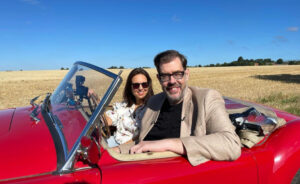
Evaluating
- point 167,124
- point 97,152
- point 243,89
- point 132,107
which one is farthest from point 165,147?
point 243,89

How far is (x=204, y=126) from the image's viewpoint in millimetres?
1887

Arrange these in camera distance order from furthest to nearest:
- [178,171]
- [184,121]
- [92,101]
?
[184,121]
[92,101]
[178,171]

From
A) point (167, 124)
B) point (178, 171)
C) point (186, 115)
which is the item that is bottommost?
point (178, 171)

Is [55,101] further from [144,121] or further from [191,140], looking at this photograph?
[191,140]

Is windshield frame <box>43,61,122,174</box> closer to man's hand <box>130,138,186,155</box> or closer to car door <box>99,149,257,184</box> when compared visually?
car door <box>99,149,257,184</box>

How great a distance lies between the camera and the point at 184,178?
56.8 inches

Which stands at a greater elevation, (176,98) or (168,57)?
(168,57)

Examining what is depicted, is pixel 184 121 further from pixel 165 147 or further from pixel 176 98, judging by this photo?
pixel 165 147

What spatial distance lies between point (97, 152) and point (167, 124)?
3.18 ft

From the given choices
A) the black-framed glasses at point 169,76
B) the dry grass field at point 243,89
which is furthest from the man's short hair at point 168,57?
the dry grass field at point 243,89

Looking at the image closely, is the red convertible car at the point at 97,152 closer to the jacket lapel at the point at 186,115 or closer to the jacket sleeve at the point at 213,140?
the jacket sleeve at the point at 213,140

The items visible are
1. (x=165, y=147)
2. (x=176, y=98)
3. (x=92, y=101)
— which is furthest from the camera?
(x=176, y=98)

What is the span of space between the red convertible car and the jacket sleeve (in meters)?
0.05

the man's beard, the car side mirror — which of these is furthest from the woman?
the car side mirror
